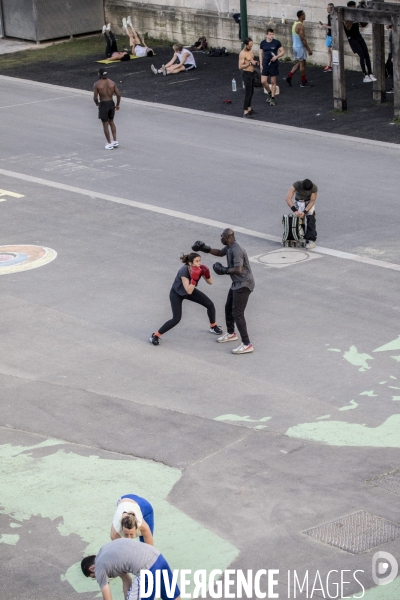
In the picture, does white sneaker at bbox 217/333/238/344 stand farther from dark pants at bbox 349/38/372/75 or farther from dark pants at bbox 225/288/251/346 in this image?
dark pants at bbox 349/38/372/75

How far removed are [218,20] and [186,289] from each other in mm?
22072

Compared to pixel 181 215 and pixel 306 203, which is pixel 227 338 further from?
pixel 181 215

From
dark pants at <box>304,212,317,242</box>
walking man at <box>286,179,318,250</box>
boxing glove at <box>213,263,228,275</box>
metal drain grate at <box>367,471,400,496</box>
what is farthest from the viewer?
dark pants at <box>304,212,317,242</box>

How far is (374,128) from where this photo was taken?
25.2 m

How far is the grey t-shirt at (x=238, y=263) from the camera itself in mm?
13898

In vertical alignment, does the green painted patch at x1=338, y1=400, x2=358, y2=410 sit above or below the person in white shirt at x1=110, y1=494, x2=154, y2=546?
below

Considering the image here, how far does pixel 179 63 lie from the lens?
32406mm

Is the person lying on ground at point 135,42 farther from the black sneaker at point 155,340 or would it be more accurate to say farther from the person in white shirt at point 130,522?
the person in white shirt at point 130,522

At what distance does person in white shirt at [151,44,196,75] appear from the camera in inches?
1265

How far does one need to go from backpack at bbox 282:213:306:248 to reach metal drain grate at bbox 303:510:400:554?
845 centimetres

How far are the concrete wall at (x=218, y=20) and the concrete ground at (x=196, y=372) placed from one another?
8626 millimetres

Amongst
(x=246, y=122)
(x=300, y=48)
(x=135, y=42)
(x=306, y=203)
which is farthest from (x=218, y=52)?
(x=306, y=203)

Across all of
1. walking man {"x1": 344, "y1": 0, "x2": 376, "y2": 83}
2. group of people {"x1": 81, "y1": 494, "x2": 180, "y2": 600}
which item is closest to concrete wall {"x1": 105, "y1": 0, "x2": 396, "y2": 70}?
walking man {"x1": 344, "y1": 0, "x2": 376, "y2": 83}

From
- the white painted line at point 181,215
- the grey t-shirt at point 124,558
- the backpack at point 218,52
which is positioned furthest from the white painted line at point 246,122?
the grey t-shirt at point 124,558
